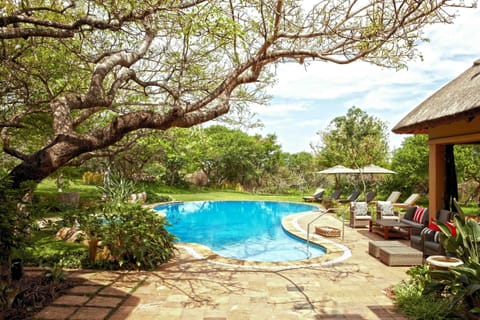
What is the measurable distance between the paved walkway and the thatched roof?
3251mm

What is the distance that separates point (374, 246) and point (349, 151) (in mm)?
13421

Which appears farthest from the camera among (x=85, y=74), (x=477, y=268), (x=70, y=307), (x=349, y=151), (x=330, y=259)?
(x=349, y=151)

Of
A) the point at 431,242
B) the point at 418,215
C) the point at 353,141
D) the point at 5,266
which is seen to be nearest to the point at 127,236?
the point at 5,266

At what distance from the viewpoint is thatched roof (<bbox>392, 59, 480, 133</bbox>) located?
649cm

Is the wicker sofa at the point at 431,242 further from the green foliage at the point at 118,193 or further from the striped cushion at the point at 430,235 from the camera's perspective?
the green foliage at the point at 118,193

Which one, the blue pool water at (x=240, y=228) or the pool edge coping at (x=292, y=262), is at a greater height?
the pool edge coping at (x=292, y=262)

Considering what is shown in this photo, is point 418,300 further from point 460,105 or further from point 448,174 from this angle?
point 448,174

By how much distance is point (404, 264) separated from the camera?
6.80 metres

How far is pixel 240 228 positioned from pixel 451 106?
30.2 feet

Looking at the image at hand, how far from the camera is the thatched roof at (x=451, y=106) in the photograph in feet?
21.3

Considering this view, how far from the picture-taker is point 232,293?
5.27 metres

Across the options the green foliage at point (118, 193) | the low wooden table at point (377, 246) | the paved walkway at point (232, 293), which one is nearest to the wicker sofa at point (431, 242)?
the low wooden table at point (377, 246)

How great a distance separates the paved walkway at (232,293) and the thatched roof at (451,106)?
3251mm

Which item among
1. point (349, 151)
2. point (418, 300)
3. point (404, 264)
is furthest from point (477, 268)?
point (349, 151)
